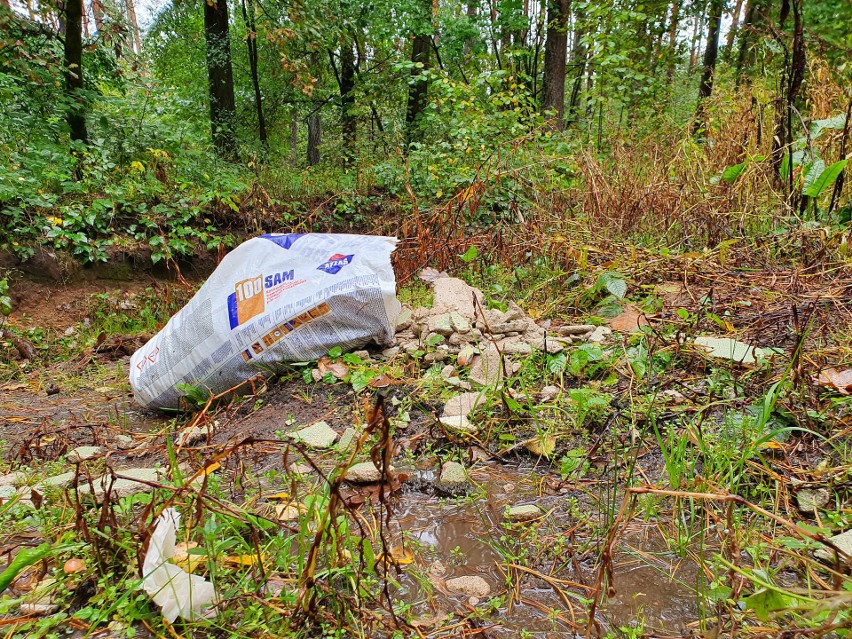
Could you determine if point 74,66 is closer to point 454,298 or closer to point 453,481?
point 454,298

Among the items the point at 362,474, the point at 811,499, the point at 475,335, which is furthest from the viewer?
the point at 475,335

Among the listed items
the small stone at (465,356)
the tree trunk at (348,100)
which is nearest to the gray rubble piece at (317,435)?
the small stone at (465,356)

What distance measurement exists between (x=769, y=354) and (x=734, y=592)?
3.55ft

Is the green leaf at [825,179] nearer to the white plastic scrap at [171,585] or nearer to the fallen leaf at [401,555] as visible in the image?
the fallen leaf at [401,555]

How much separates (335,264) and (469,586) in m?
1.40

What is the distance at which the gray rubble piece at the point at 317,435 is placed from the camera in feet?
5.24

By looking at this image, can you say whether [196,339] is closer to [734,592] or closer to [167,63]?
[734,592]

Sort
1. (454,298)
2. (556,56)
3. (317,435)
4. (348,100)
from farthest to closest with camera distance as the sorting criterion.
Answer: (348,100) → (556,56) → (454,298) → (317,435)

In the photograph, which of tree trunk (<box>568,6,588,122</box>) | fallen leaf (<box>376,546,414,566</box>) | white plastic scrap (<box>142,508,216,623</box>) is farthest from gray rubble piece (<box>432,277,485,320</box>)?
tree trunk (<box>568,6,588,122</box>)

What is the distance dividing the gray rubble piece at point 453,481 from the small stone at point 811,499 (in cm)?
80

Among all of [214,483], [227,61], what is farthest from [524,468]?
[227,61]

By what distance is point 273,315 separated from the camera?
80.0 inches

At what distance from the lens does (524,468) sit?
1506 mm

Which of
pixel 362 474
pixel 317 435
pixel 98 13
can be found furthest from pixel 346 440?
pixel 98 13
